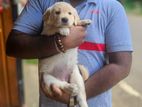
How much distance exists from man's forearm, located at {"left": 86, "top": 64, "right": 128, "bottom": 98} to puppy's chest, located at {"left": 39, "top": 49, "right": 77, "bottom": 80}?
0.12m

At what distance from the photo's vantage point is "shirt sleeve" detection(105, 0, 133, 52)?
302cm

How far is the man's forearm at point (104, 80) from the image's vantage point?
3004 mm

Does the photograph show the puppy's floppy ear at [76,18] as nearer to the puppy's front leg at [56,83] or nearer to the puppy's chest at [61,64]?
the puppy's chest at [61,64]

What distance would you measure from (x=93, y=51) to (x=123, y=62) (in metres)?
0.17

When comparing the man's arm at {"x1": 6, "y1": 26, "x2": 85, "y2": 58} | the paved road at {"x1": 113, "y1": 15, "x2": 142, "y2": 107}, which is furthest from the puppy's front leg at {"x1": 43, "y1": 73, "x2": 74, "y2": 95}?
the paved road at {"x1": 113, "y1": 15, "x2": 142, "y2": 107}

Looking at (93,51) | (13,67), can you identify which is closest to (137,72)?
(13,67)

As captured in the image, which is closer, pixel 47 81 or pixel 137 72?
pixel 47 81

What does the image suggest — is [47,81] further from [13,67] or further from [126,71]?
[13,67]

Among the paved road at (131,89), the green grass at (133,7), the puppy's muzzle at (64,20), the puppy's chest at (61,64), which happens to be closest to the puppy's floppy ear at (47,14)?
the puppy's muzzle at (64,20)

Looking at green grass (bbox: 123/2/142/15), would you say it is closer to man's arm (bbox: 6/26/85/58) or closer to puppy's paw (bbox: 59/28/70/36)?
man's arm (bbox: 6/26/85/58)

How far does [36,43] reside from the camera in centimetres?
301

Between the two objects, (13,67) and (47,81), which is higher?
(47,81)

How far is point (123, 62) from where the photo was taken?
302cm

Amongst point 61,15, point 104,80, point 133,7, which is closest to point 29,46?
point 61,15
